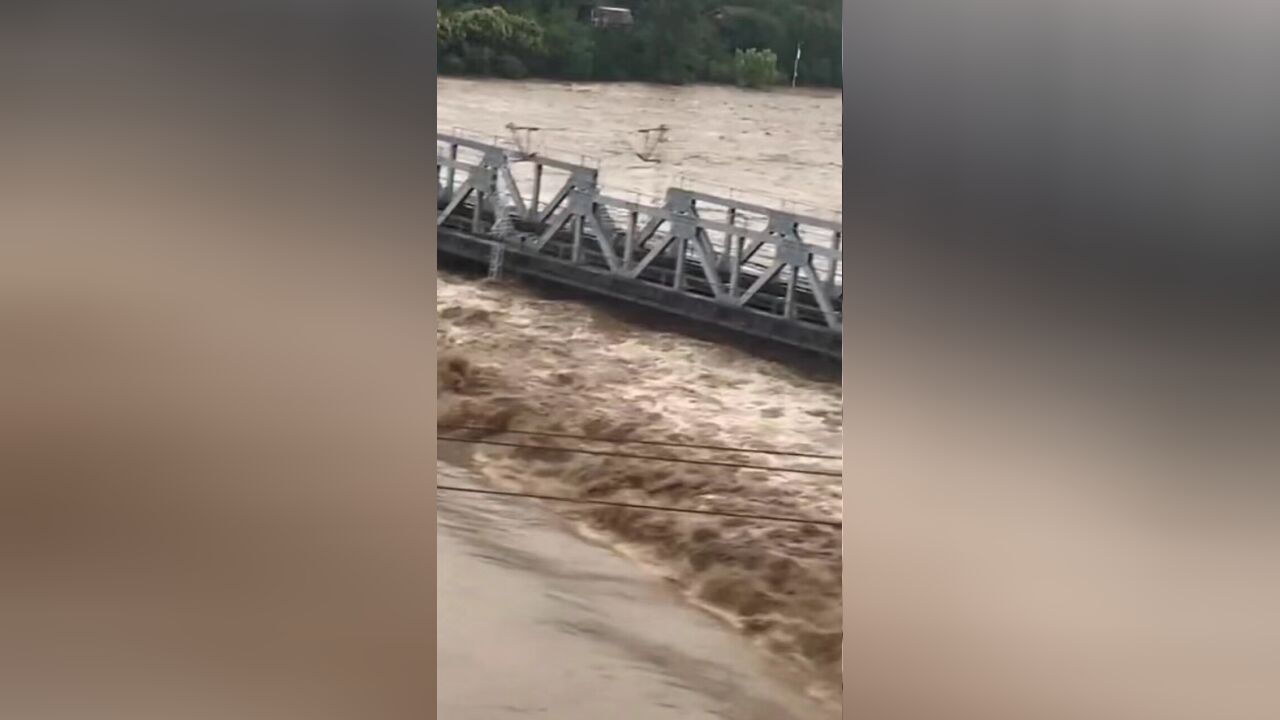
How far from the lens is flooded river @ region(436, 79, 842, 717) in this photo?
2248mm

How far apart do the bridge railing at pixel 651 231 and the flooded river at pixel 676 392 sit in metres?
0.04

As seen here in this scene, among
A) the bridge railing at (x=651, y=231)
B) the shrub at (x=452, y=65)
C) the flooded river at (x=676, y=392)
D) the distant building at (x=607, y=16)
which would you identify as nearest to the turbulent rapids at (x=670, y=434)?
the flooded river at (x=676, y=392)

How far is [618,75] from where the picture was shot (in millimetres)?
2316

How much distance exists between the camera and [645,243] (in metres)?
2.37

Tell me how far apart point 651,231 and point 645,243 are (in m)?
0.03
